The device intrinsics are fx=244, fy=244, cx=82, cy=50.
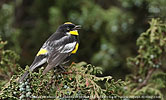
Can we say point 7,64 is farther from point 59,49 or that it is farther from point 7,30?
point 7,30

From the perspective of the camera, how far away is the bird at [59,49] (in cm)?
344

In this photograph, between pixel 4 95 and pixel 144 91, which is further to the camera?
pixel 144 91

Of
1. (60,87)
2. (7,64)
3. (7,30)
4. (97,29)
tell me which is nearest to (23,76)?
(60,87)

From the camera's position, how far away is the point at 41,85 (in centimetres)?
275

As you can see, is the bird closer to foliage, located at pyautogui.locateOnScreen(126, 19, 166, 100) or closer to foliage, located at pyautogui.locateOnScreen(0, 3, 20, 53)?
foliage, located at pyautogui.locateOnScreen(126, 19, 166, 100)

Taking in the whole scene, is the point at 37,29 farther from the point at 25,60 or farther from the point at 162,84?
the point at 162,84

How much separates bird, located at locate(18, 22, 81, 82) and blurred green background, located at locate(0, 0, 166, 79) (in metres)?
1.59

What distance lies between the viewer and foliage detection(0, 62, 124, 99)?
2.67 meters

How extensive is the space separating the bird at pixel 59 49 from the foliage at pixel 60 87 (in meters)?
0.36

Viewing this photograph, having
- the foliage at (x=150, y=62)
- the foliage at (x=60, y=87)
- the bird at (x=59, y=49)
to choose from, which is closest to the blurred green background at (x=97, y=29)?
the foliage at (x=150, y=62)

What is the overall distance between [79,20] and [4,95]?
357 cm

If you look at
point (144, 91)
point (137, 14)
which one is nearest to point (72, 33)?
point (144, 91)

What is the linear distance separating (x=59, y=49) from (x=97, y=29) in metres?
2.30

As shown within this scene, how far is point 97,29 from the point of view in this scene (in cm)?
587
